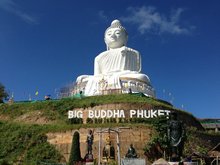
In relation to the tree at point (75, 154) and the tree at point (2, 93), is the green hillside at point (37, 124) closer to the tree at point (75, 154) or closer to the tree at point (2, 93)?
the tree at point (75, 154)

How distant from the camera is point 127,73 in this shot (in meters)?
41.5

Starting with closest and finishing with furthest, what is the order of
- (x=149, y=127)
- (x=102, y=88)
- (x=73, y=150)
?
(x=73, y=150) < (x=149, y=127) < (x=102, y=88)

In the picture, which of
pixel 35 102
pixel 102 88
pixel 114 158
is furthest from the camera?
pixel 102 88

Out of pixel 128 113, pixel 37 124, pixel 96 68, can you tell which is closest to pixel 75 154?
pixel 128 113

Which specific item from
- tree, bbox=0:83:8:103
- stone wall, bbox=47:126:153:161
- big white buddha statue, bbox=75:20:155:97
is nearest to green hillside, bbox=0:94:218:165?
stone wall, bbox=47:126:153:161

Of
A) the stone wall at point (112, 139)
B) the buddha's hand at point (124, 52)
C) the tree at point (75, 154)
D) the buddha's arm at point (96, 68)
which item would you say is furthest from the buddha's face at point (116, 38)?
the tree at point (75, 154)

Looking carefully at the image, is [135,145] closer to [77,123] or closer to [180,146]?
[77,123]

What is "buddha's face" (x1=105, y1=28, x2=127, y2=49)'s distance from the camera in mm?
46500

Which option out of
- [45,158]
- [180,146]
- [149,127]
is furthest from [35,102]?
[180,146]

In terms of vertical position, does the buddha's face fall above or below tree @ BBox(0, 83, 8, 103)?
above

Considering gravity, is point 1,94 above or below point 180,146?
above

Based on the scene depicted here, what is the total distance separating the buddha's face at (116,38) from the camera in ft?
153

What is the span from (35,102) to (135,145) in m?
11.5

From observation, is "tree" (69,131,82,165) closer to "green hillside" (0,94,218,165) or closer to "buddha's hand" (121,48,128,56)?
"green hillside" (0,94,218,165)
